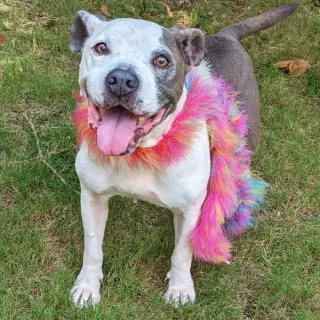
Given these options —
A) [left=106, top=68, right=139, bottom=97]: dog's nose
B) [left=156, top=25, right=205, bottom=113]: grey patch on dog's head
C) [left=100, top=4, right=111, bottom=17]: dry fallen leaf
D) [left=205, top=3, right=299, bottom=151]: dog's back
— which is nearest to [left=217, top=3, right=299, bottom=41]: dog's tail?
[left=205, top=3, right=299, bottom=151]: dog's back

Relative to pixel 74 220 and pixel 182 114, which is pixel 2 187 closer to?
pixel 74 220

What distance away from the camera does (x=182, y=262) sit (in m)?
3.00

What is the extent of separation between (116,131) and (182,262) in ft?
2.99

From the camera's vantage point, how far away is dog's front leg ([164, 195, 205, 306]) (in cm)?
286

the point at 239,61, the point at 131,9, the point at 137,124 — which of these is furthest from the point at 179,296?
the point at 131,9

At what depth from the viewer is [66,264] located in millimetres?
3195

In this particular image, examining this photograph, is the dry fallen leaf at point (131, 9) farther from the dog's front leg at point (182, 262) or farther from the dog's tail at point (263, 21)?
the dog's front leg at point (182, 262)

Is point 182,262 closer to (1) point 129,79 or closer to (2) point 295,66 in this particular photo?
(1) point 129,79

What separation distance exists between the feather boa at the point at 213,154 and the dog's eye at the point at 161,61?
0.34 meters

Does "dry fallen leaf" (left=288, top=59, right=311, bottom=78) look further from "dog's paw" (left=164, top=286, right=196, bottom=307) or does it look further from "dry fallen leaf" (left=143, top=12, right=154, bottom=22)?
"dog's paw" (left=164, top=286, right=196, bottom=307)

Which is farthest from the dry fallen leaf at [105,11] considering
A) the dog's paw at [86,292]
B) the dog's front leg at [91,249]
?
the dog's paw at [86,292]

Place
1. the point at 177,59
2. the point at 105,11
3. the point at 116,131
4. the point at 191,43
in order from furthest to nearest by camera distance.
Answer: the point at 105,11 → the point at 191,43 → the point at 177,59 → the point at 116,131

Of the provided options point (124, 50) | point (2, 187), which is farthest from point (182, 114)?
point (2, 187)

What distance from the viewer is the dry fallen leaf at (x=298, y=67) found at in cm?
482
